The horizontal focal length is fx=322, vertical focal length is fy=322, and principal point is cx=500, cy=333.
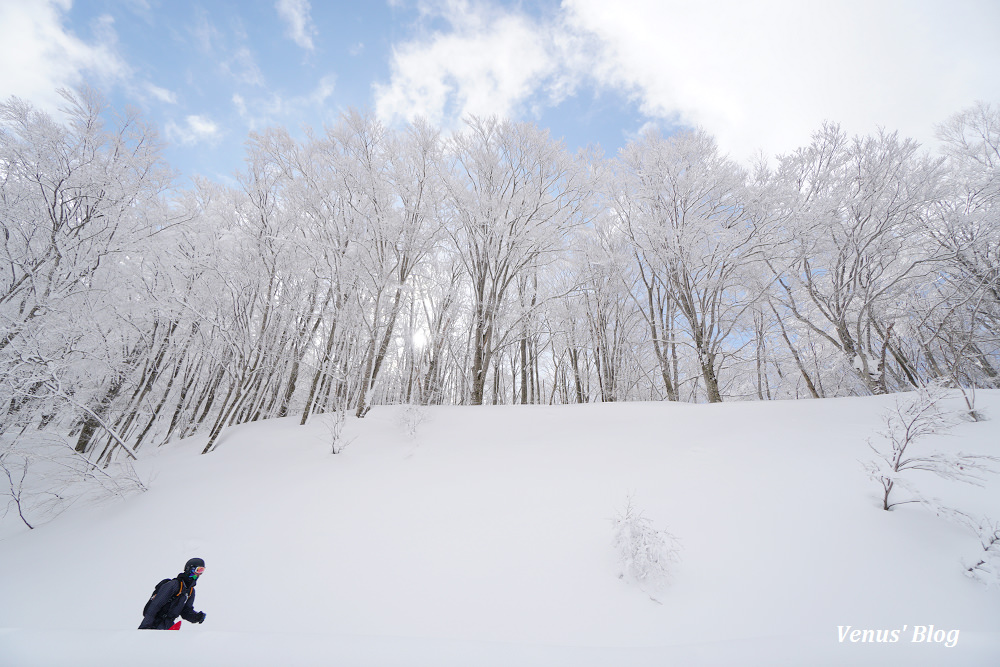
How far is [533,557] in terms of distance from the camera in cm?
372

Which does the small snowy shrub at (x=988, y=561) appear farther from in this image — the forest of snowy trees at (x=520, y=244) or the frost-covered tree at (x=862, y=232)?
the frost-covered tree at (x=862, y=232)

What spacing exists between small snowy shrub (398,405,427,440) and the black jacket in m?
4.55

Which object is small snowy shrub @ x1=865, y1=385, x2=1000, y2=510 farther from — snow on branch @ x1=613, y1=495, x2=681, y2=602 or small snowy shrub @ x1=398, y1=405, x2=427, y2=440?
small snowy shrub @ x1=398, y1=405, x2=427, y2=440

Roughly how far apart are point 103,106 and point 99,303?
4427 mm

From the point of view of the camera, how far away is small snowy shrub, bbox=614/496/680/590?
3299 millimetres

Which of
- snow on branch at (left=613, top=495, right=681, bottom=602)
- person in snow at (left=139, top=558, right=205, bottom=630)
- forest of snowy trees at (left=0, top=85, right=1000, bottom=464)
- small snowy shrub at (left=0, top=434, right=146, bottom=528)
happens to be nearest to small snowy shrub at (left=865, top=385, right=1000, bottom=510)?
snow on branch at (left=613, top=495, right=681, bottom=602)

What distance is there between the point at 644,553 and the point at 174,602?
440 centimetres

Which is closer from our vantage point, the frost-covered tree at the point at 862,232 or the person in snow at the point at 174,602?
the person in snow at the point at 174,602

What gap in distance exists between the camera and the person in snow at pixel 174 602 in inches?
106

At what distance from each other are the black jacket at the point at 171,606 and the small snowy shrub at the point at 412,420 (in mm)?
4545

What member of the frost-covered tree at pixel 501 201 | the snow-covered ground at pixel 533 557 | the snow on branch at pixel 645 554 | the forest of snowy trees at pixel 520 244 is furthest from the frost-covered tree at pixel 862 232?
the snow on branch at pixel 645 554

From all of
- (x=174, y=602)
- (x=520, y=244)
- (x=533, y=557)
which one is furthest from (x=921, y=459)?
(x=520, y=244)

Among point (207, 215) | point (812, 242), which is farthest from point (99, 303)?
point (812, 242)

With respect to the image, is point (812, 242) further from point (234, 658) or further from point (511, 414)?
point (234, 658)
